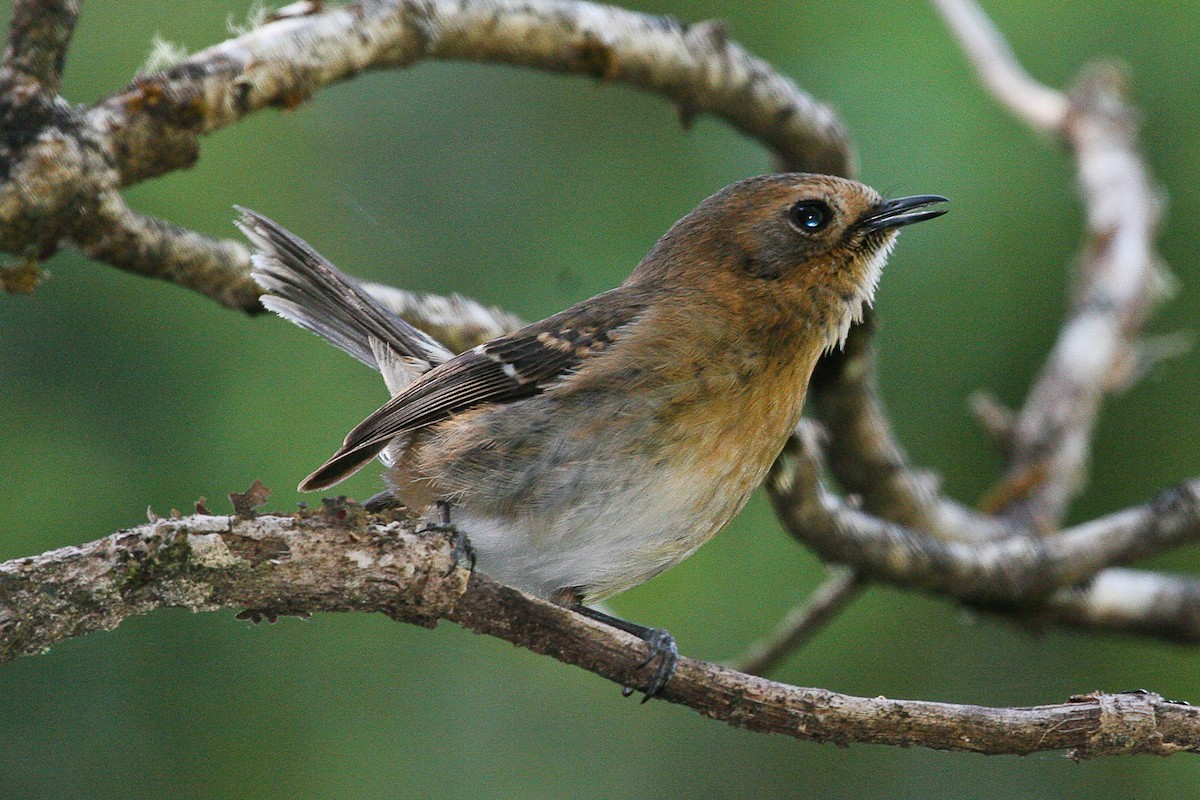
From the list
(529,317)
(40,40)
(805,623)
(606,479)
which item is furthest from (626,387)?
(529,317)

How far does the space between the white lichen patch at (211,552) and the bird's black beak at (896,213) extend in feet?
6.71

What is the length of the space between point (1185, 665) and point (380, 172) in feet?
14.9

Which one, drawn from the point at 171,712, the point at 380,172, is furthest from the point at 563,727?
the point at 380,172

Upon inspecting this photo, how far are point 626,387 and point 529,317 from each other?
8.06 ft

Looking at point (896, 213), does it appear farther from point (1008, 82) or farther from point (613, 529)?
point (1008, 82)

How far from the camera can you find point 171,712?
481 cm

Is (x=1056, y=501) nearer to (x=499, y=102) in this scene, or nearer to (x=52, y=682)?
(x=499, y=102)

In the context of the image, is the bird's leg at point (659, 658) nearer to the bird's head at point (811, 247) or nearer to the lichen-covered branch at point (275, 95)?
the bird's head at point (811, 247)

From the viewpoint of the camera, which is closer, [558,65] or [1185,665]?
[558,65]

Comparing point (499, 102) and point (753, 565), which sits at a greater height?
point (499, 102)

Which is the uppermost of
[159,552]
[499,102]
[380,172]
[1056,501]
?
[499,102]

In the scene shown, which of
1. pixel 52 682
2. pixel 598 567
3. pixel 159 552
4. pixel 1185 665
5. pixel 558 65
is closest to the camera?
pixel 159 552

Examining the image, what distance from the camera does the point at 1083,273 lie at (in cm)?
675

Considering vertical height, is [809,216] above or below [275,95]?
below
